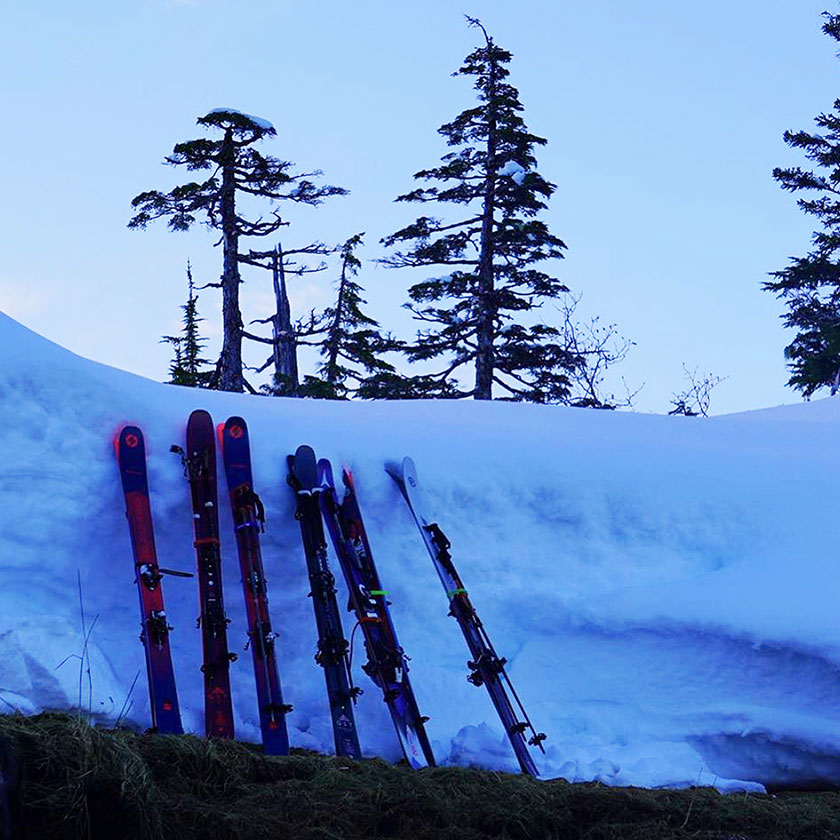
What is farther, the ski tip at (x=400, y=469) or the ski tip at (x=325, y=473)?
the ski tip at (x=400, y=469)

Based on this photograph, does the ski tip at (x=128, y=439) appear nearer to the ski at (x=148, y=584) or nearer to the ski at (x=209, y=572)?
the ski at (x=148, y=584)

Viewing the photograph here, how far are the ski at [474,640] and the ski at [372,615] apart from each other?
1.49ft

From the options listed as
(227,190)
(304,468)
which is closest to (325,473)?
(304,468)

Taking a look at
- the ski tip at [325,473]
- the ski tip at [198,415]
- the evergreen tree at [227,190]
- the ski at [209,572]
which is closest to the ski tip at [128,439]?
the ski at [209,572]

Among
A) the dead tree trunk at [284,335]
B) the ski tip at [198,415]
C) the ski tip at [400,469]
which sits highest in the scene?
the dead tree trunk at [284,335]

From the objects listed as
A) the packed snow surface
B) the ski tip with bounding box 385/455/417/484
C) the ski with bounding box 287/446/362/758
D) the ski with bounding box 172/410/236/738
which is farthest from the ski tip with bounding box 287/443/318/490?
the ski tip with bounding box 385/455/417/484

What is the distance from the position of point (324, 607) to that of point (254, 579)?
0.50 metres

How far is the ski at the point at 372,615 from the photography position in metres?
6.66

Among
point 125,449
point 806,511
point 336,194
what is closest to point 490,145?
point 336,194

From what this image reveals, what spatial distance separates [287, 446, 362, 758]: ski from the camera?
259 inches

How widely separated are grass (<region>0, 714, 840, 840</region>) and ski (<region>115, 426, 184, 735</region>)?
1294mm

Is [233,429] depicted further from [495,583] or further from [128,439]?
[495,583]

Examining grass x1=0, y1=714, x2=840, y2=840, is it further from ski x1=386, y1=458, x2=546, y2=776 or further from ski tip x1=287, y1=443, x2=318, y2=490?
ski tip x1=287, y1=443, x2=318, y2=490

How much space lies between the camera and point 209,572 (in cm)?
693
